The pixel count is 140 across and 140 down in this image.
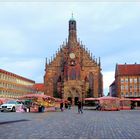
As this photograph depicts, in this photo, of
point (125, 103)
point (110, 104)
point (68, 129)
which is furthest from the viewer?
point (125, 103)

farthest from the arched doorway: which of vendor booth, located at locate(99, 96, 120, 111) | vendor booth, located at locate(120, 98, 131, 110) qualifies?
vendor booth, located at locate(99, 96, 120, 111)

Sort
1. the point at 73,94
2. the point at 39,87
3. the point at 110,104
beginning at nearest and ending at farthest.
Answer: the point at 110,104 → the point at 73,94 → the point at 39,87

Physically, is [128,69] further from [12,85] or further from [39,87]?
[39,87]

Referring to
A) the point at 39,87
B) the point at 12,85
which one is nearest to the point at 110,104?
the point at 12,85

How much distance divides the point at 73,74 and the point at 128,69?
20.9m

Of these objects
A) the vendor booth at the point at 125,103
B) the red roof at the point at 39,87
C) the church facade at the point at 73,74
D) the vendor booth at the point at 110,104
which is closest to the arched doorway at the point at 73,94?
the church facade at the point at 73,74

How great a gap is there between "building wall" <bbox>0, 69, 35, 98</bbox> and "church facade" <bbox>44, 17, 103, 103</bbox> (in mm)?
12390

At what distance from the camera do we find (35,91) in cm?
13888

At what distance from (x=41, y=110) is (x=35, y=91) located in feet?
306

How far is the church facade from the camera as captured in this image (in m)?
99.7

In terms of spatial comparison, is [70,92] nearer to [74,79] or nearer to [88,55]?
[74,79]

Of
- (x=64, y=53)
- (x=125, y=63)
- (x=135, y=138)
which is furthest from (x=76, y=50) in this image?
(x=135, y=138)

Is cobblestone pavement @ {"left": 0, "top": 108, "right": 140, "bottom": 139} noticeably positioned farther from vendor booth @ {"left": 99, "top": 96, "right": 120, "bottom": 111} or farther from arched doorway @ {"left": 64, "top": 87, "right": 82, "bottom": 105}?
arched doorway @ {"left": 64, "top": 87, "right": 82, "bottom": 105}

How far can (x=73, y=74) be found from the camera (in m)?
101
